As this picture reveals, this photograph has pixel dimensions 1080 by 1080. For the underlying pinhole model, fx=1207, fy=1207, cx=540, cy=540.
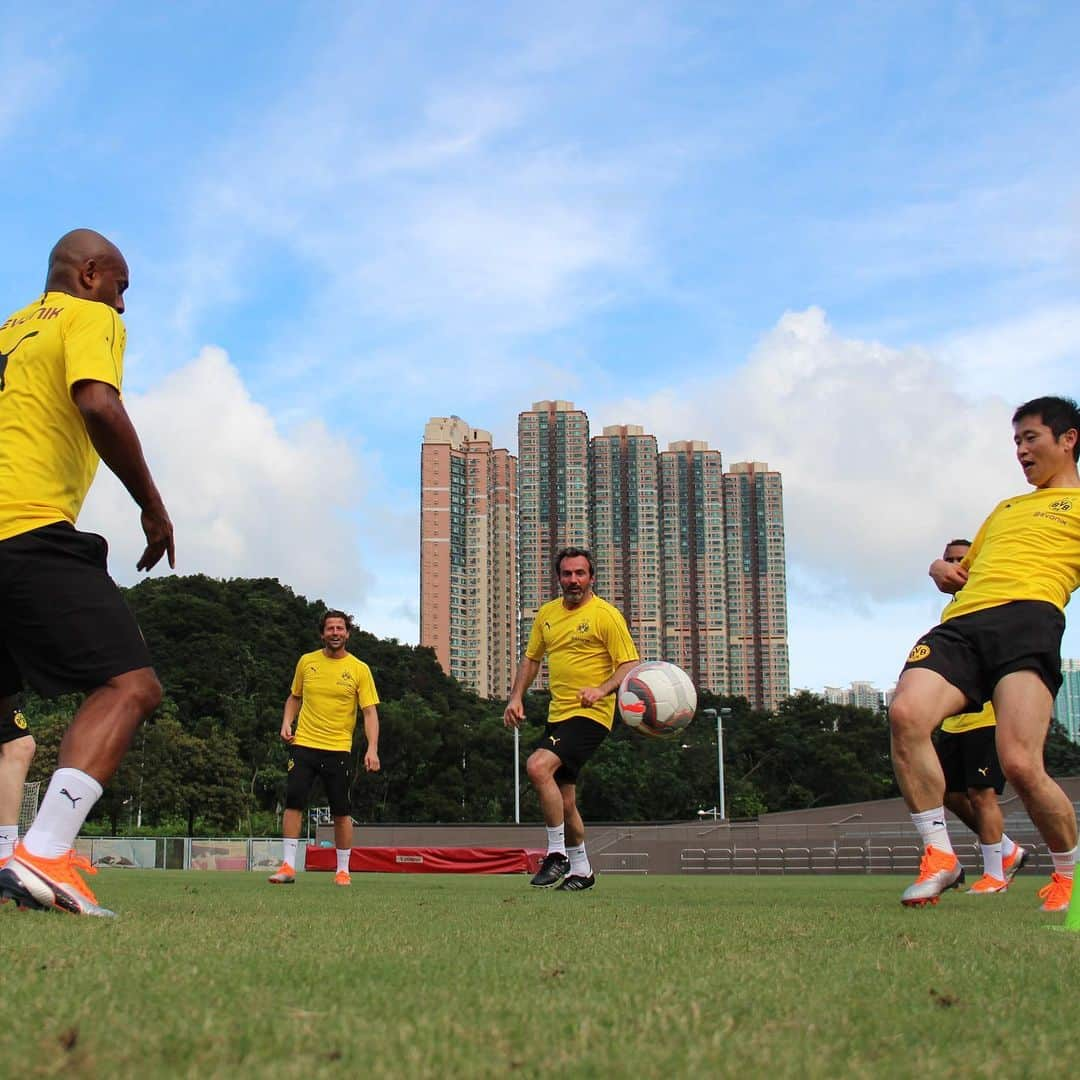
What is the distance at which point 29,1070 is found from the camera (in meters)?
1.64

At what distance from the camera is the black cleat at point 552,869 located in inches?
367

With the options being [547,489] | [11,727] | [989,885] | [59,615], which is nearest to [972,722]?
[989,885]

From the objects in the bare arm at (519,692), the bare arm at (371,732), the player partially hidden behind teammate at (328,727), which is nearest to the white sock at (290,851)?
the player partially hidden behind teammate at (328,727)

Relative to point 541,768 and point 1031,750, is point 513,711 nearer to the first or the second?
point 541,768

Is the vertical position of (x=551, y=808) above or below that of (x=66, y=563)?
below

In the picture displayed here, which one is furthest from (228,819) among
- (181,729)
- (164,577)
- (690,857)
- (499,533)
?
(499,533)

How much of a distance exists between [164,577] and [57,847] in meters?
76.0

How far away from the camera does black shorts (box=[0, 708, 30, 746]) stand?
496 centimetres

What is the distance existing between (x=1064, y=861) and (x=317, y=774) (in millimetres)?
7459

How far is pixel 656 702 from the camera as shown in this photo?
8930 millimetres

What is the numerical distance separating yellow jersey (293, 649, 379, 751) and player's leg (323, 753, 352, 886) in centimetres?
17

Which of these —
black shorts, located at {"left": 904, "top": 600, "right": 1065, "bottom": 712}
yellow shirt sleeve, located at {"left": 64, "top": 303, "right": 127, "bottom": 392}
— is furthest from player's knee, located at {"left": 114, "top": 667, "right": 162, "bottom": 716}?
black shorts, located at {"left": 904, "top": 600, "right": 1065, "bottom": 712}

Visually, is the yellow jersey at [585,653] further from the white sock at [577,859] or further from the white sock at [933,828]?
the white sock at [933,828]

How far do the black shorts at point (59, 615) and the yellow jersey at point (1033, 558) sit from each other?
12.7 ft
